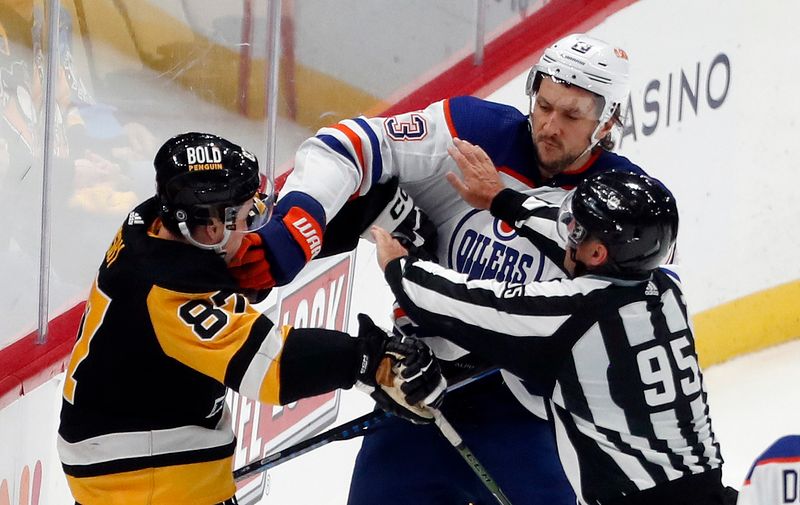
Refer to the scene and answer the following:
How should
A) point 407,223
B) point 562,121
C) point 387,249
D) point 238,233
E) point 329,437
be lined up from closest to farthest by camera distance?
point 238,233
point 387,249
point 562,121
point 407,223
point 329,437

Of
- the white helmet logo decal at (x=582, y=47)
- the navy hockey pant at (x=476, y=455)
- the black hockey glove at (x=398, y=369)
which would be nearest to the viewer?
the black hockey glove at (x=398, y=369)

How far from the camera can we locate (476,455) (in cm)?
292

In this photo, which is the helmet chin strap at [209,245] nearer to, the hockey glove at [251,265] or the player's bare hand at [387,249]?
the hockey glove at [251,265]

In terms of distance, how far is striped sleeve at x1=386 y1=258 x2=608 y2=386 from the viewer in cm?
243

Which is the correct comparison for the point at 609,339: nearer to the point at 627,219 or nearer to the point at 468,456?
the point at 627,219

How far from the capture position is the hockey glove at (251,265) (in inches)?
105

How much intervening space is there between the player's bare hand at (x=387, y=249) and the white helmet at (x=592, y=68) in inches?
18.8

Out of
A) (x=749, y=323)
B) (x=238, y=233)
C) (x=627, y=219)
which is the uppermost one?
(x=627, y=219)

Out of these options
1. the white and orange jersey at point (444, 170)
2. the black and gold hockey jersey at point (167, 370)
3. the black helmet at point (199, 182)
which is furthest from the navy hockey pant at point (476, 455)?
the black helmet at point (199, 182)

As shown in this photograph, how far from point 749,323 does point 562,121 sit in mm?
1973

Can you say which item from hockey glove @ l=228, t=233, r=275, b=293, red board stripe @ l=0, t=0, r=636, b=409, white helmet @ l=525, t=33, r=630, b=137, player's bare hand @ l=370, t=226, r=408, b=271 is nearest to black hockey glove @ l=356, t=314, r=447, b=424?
player's bare hand @ l=370, t=226, r=408, b=271

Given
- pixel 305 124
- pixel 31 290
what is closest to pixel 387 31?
pixel 305 124

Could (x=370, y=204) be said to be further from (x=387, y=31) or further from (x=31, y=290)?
(x=387, y=31)

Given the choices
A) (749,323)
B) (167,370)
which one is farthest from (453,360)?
(749,323)
